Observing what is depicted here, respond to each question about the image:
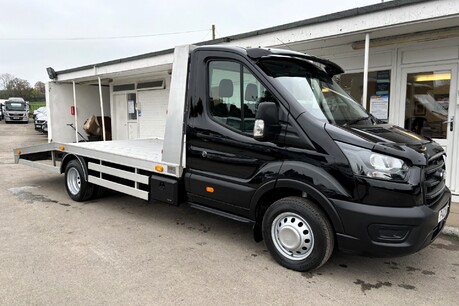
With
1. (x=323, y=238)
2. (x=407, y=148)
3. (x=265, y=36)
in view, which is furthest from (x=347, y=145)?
(x=265, y=36)

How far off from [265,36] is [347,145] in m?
4.12

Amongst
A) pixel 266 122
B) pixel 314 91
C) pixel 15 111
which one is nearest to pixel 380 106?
pixel 314 91

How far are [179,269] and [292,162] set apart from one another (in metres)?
1.61

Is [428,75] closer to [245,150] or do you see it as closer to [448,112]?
[448,112]

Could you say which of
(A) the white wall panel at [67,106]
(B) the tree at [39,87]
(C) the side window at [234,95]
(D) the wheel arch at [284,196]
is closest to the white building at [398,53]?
(C) the side window at [234,95]

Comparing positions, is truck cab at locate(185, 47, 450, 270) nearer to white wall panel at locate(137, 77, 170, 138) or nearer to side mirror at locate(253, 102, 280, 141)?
side mirror at locate(253, 102, 280, 141)

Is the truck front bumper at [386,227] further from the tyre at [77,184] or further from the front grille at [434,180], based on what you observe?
the tyre at [77,184]

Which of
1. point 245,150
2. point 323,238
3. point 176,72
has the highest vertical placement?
point 176,72

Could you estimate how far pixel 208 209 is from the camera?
14.3ft

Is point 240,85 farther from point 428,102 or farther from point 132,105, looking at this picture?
point 132,105

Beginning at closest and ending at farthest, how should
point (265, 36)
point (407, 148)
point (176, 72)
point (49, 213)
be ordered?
point (407, 148) < point (176, 72) < point (49, 213) < point (265, 36)

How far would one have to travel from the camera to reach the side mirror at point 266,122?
344 cm

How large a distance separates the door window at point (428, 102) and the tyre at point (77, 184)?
5947 mm

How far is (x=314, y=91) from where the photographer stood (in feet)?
12.8
